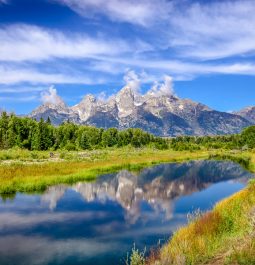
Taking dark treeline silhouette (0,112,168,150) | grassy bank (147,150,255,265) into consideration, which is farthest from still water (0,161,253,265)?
dark treeline silhouette (0,112,168,150)

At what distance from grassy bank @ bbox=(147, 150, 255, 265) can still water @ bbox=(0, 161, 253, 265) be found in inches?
94.9

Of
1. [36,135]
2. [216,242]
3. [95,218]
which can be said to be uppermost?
[36,135]

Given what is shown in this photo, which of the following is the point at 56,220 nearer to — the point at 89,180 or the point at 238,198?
the point at 238,198

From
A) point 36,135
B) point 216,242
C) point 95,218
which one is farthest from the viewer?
point 36,135

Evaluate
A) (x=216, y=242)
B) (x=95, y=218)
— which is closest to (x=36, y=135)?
(x=95, y=218)

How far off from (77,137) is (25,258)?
5601 inches

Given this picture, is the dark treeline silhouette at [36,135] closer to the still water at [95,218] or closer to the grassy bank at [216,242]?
the still water at [95,218]

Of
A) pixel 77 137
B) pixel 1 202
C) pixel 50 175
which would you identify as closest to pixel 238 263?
pixel 1 202

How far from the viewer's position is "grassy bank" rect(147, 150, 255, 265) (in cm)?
1678

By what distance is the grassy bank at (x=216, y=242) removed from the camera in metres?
16.8

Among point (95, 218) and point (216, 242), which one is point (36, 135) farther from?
point (216, 242)

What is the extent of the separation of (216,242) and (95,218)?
52.6 ft

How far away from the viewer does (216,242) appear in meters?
21.1

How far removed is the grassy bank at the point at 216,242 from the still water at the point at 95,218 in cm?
241
